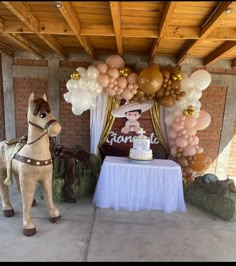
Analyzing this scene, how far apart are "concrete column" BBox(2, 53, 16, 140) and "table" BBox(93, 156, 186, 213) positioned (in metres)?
2.40

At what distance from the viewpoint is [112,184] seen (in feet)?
11.2

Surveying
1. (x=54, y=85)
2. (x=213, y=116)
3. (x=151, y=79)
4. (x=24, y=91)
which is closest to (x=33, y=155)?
Result: (x=151, y=79)

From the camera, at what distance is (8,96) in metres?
4.47

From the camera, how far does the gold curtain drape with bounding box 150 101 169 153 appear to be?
4109 millimetres

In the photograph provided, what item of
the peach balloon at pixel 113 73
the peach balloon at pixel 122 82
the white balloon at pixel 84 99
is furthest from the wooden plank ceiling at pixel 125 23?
the white balloon at pixel 84 99

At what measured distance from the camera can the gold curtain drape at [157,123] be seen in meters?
4.11

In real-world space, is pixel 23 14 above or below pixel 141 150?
above

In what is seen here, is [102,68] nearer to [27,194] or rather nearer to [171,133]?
[171,133]

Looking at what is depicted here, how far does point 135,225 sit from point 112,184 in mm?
694

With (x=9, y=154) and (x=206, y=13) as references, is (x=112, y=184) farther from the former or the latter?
(x=206, y=13)

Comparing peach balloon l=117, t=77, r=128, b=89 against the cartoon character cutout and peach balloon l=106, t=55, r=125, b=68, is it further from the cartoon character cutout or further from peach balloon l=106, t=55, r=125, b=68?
the cartoon character cutout

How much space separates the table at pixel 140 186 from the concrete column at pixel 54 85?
5.82 ft

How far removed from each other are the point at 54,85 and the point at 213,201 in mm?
3621

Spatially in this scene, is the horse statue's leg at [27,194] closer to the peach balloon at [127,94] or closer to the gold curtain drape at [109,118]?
the gold curtain drape at [109,118]
